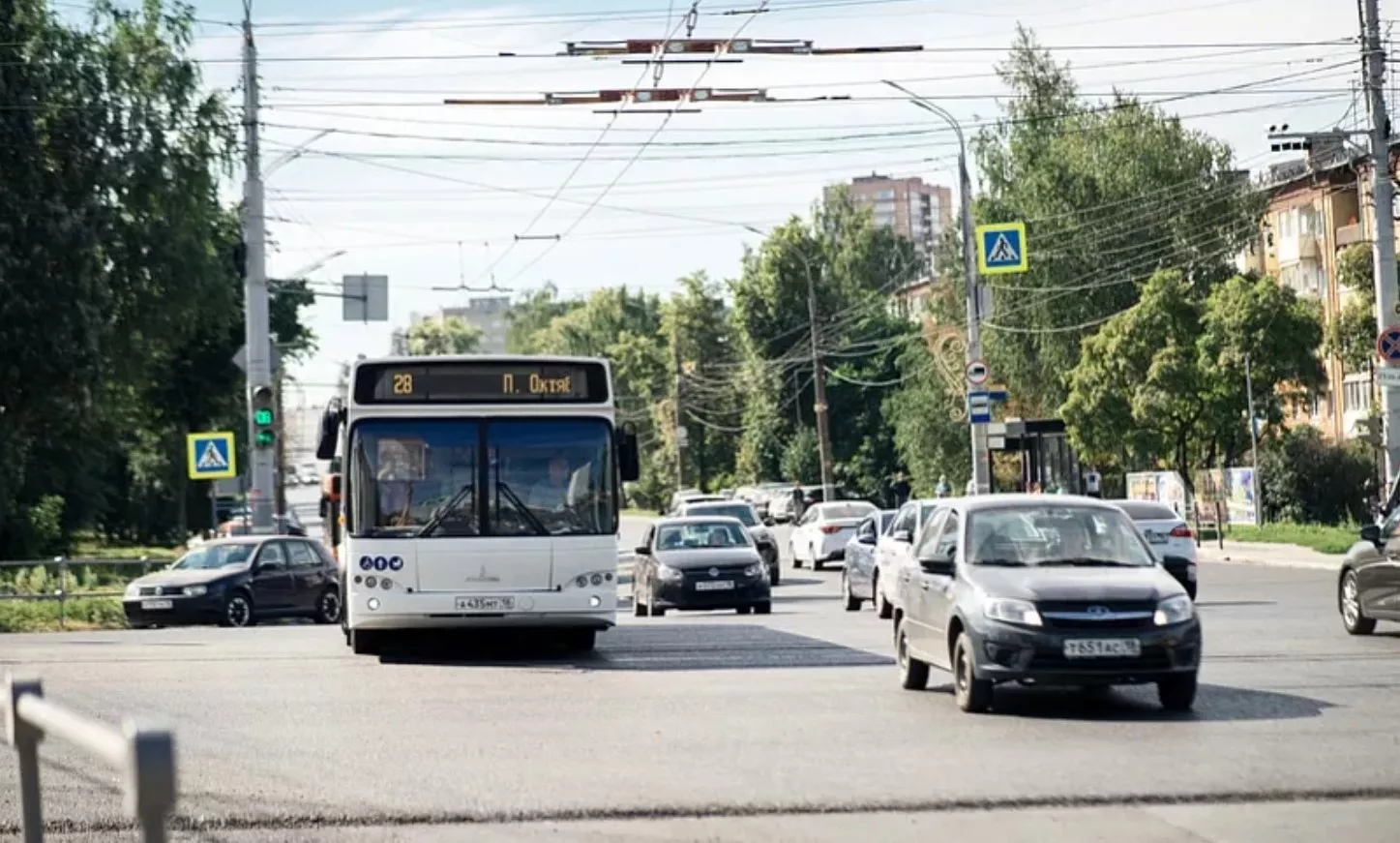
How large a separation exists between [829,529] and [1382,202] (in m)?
17.3

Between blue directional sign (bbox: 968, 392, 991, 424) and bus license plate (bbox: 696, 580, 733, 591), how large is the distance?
52.3ft

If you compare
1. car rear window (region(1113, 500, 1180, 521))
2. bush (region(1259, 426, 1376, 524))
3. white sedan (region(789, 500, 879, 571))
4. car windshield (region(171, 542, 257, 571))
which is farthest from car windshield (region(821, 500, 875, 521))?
car windshield (region(171, 542, 257, 571))

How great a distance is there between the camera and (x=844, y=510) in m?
50.0

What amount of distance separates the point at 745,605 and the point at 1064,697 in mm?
14851

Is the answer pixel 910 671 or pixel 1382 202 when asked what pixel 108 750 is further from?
pixel 1382 202

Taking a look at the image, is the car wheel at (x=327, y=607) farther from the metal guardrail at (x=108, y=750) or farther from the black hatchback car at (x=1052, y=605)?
the metal guardrail at (x=108, y=750)

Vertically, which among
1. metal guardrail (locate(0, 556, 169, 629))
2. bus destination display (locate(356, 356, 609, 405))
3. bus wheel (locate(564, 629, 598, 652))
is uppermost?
bus destination display (locate(356, 356, 609, 405))

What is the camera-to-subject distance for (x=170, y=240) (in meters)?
48.7

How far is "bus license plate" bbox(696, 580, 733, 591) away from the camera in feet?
99.9

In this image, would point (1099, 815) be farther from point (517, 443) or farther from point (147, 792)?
point (517, 443)

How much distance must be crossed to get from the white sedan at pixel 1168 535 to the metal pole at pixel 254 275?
48.2 ft

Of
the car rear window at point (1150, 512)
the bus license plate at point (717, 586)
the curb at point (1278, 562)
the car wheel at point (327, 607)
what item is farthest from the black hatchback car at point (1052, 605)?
the curb at point (1278, 562)

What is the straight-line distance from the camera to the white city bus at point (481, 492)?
20.4m

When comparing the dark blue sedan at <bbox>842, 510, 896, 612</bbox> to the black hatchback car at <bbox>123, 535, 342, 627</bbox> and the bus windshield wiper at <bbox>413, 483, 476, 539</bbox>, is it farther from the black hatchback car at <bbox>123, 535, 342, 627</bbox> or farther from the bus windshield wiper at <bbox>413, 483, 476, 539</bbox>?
the bus windshield wiper at <bbox>413, 483, 476, 539</bbox>
